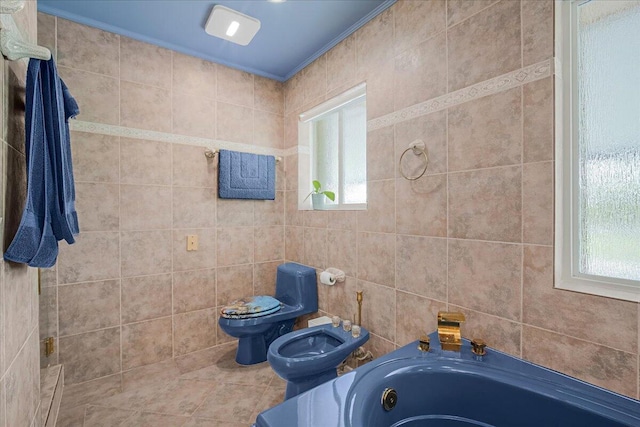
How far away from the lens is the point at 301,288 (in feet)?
7.65

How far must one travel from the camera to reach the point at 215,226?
8.05ft

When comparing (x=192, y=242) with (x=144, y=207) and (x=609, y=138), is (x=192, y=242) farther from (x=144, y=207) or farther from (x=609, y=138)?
(x=609, y=138)

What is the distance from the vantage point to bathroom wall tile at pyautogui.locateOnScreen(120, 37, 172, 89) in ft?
6.89

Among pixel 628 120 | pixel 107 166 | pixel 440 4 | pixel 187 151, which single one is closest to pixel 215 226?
pixel 187 151

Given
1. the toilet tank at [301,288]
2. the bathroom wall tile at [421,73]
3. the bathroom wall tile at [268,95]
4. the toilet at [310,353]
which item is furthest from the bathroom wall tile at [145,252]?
the bathroom wall tile at [421,73]

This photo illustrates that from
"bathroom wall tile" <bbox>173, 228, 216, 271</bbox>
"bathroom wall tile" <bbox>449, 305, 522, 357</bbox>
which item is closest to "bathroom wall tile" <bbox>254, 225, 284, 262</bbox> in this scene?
"bathroom wall tile" <bbox>173, 228, 216, 271</bbox>

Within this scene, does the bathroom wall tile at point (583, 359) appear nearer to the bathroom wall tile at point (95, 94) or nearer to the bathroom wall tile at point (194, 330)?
the bathroom wall tile at point (194, 330)

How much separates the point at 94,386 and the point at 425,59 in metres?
2.86

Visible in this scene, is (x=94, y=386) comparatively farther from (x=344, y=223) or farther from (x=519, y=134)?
(x=519, y=134)

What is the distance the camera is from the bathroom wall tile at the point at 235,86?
98.1 inches

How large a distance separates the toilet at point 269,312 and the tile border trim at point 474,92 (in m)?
1.30

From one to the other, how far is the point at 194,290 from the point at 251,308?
0.55m

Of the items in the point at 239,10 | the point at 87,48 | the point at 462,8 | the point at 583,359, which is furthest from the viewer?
the point at 87,48

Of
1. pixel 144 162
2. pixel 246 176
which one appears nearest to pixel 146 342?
pixel 144 162
